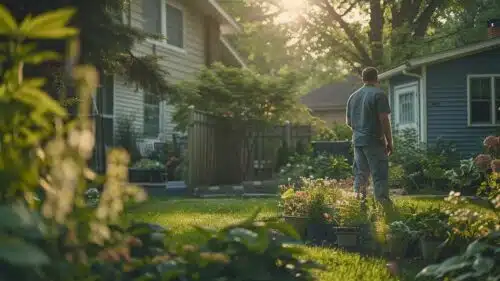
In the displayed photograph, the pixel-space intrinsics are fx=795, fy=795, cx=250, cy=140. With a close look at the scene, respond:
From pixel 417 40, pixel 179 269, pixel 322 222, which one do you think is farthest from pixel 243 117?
pixel 179 269

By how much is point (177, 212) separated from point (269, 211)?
128 centimetres

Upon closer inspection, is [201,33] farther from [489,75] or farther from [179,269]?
[179,269]

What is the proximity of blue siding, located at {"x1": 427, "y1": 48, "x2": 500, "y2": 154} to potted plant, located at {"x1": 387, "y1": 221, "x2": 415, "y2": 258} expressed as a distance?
15748mm

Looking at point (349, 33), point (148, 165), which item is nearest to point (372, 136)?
point (148, 165)

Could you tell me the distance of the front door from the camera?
2323cm

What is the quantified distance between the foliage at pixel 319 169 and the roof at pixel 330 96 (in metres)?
31.2

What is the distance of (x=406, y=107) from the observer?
24.3 meters

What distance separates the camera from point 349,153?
2147cm

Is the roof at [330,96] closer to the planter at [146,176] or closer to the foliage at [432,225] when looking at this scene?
the planter at [146,176]

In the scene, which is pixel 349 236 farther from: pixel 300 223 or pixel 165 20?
pixel 165 20

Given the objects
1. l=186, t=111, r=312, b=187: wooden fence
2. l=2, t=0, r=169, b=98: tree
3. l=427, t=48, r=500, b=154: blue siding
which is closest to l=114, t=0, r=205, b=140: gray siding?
l=186, t=111, r=312, b=187: wooden fence

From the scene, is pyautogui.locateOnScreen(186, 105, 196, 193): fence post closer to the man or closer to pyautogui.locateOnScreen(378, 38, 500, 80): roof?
the man

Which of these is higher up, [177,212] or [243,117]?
[243,117]

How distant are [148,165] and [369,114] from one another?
994 cm
